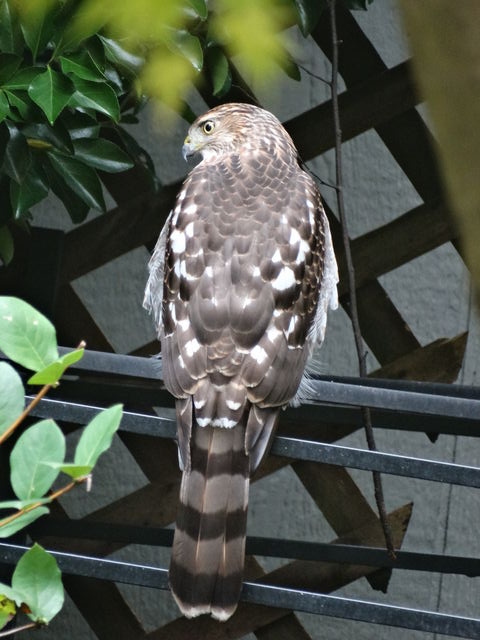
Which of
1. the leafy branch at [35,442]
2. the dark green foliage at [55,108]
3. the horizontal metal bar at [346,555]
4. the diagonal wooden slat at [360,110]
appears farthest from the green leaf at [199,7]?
the diagonal wooden slat at [360,110]

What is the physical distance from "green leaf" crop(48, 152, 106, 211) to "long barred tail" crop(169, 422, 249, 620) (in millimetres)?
689

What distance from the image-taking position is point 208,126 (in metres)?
2.76

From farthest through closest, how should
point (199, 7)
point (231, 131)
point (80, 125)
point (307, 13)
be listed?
point (231, 131) < point (307, 13) < point (80, 125) < point (199, 7)

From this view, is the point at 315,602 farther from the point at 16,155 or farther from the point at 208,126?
the point at 208,126

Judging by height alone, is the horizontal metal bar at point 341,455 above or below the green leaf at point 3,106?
below

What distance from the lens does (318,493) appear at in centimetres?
305

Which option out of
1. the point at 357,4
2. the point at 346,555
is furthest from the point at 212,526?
the point at 357,4

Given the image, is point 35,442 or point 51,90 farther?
point 51,90

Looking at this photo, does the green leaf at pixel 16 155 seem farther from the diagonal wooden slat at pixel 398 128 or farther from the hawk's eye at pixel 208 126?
the diagonal wooden slat at pixel 398 128

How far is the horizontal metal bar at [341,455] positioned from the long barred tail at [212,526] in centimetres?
14

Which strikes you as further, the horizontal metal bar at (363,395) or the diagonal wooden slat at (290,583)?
the diagonal wooden slat at (290,583)

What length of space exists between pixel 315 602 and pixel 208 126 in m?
1.47

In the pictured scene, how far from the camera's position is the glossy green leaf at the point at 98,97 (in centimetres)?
203

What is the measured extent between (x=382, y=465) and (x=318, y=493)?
1.49m
